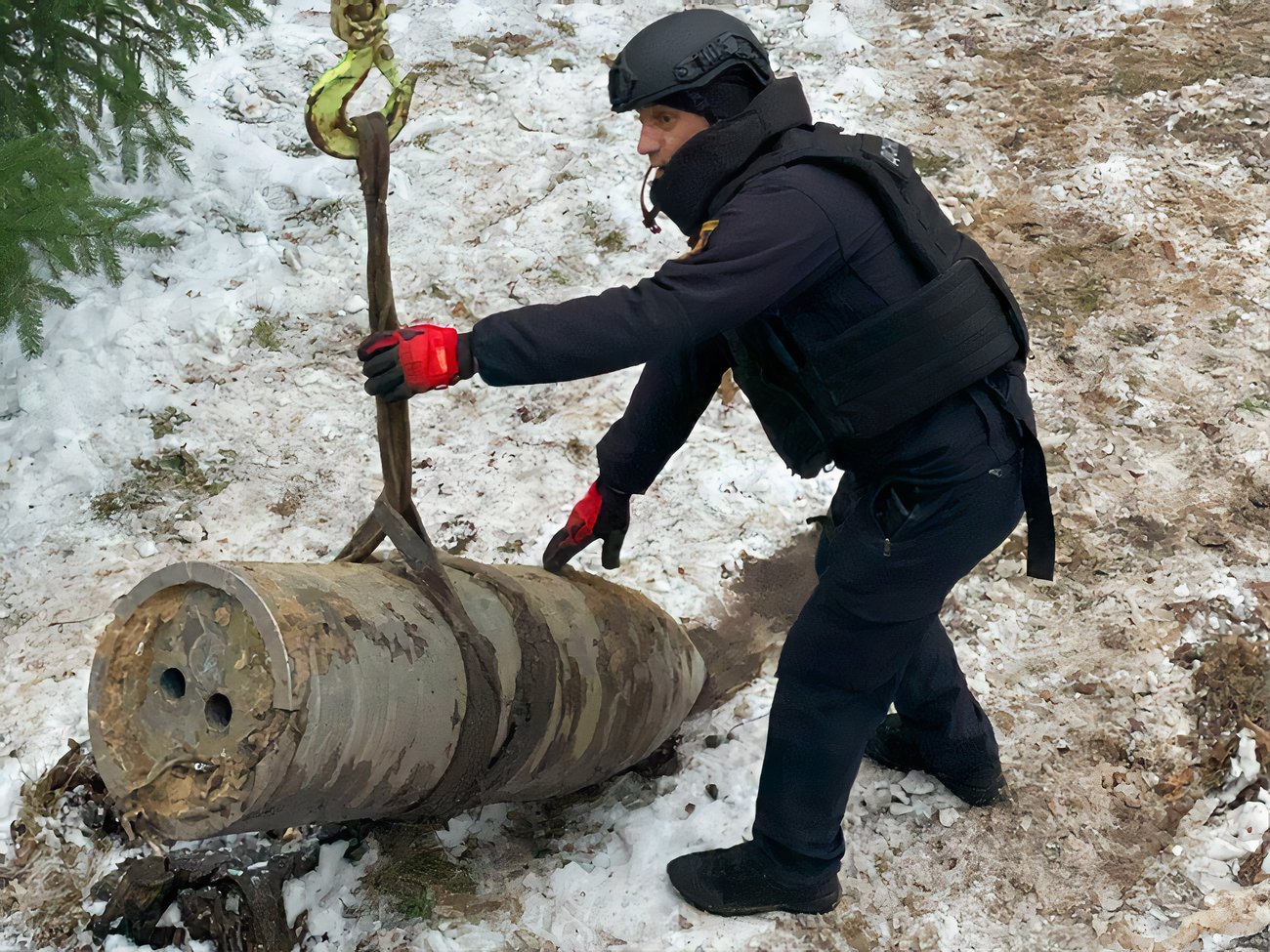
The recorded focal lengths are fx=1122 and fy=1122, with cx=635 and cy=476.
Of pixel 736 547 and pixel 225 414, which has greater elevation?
pixel 225 414

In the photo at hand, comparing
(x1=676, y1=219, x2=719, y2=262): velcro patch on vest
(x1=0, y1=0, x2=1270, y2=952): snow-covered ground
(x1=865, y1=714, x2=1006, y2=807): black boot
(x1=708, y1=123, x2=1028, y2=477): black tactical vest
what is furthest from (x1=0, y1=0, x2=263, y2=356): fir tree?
(x1=865, y1=714, x2=1006, y2=807): black boot

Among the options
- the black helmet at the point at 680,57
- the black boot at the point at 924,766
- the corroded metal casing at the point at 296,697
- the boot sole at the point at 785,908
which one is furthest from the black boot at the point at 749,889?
the black helmet at the point at 680,57

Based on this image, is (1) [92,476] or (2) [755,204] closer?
(2) [755,204]

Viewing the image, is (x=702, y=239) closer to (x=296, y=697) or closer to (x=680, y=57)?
(x=680, y=57)

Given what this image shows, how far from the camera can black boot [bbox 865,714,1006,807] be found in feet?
10.5

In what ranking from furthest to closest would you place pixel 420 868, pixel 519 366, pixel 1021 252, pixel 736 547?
pixel 1021 252 → pixel 736 547 → pixel 420 868 → pixel 519 366

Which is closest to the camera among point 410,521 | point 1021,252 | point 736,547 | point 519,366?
point 519,366

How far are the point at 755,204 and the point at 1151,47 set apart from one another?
5708 millimetres

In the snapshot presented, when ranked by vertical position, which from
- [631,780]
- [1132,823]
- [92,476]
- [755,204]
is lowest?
[1132,823]

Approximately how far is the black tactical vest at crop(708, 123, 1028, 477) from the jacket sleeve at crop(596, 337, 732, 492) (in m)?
0.32

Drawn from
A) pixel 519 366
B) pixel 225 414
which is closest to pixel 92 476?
pixel 225 414

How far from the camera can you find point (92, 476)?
4.28 meters

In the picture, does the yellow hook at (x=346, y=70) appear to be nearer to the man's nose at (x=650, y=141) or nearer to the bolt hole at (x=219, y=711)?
the man's nose at (x=650, y=141)

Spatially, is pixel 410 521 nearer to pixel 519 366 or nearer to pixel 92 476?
pixel 519 366
